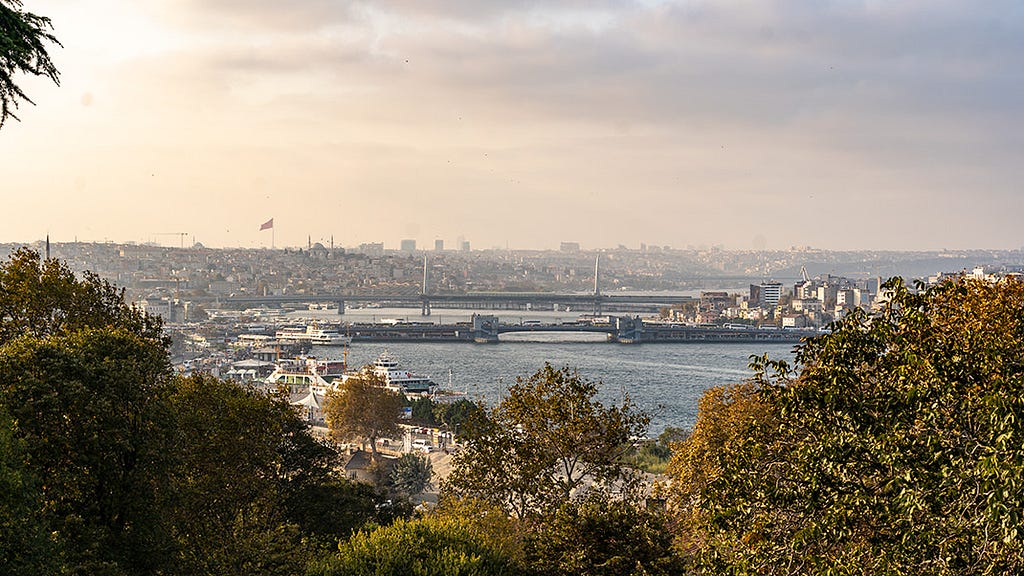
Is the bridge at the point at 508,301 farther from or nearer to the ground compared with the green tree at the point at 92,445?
nearer to the ground

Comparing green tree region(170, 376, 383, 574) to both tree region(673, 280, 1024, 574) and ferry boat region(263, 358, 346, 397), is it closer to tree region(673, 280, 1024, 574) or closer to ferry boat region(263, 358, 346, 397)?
tree region(673, 280, 1024, 574)

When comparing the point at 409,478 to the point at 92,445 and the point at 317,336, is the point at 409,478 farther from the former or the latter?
the point at 317,336

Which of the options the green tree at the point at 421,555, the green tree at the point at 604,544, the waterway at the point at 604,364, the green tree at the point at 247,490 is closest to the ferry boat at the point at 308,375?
the waterway at the point at 604,364

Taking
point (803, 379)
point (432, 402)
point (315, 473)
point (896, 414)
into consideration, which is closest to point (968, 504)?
point (896, 414)

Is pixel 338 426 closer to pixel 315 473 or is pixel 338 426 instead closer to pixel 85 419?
pixel 315 473

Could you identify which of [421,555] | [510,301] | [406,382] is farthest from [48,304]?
[510,301]

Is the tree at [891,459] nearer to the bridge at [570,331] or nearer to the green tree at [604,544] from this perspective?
the green tree at [604,544]

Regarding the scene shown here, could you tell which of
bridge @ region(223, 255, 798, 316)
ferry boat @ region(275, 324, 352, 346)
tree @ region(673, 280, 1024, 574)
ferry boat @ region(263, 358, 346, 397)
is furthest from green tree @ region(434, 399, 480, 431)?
bridge @ region(223, 255, 798, 316)
